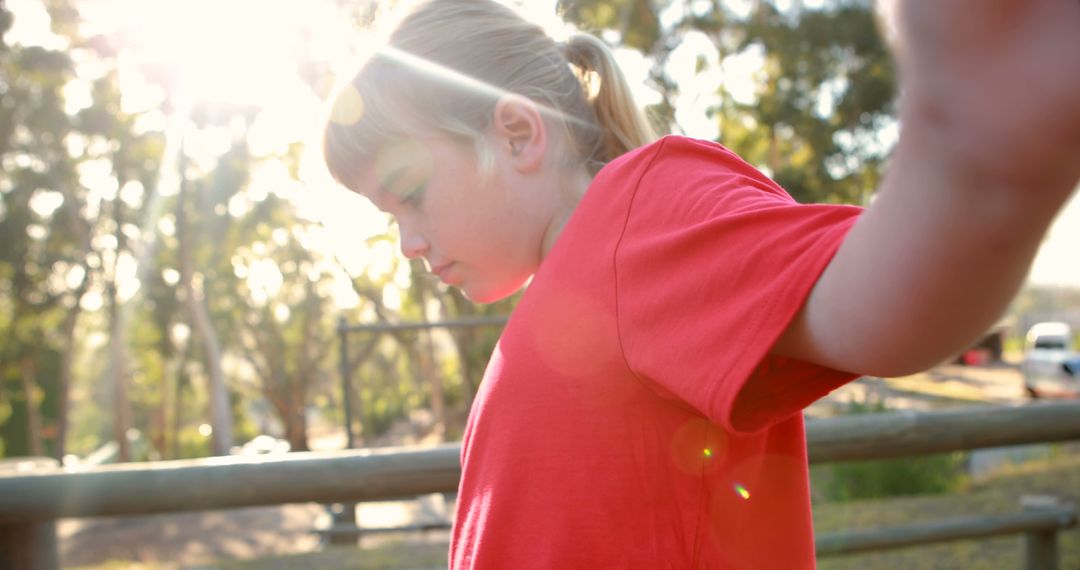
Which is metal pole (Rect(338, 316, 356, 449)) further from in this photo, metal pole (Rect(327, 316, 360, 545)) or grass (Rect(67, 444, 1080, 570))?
grass (Rect(67, 444, 1080, 570))

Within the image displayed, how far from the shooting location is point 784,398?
661 mm

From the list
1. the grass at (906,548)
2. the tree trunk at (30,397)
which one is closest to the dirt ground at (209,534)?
the grass at (906,548)

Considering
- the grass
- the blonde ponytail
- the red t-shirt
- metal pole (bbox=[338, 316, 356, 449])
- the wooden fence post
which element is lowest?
the grass

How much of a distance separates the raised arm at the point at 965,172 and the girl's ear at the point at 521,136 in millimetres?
487

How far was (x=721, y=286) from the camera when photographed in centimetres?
64

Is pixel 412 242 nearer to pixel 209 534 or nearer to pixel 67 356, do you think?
pixel 209 534

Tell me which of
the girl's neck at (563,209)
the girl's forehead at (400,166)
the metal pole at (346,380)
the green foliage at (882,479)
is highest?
the girl's forehead at (400,166)

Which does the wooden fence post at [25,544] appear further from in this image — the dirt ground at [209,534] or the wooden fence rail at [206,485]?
the dirt ground at [209,534]

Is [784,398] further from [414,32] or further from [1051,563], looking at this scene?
[1051,563]

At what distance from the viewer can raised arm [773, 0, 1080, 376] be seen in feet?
1.20

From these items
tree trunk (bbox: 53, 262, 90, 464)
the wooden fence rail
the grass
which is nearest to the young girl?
the wooden fence rail

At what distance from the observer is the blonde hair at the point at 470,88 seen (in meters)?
0.97

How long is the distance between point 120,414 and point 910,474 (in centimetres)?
1931

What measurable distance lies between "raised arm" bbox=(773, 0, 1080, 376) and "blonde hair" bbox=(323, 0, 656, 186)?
1.78 feet
